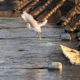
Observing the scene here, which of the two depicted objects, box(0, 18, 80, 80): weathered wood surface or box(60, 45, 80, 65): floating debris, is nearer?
box(0, 18, 80, 80): weathered wood surface

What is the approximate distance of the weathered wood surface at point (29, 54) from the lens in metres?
15.3

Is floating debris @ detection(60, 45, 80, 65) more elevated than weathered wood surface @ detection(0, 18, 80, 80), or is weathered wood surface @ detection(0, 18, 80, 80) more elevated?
floating debris @ detection(60, 45, 80, 65)

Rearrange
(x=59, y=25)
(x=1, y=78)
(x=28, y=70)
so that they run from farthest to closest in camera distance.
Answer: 1. (x=59, y=25)
2. (x=28, y=70)
3. (x=1, y=78)

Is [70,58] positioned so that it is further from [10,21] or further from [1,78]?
[10,21]

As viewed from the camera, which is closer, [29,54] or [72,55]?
[72,55]

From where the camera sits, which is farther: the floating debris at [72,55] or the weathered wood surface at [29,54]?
the floating debris at [72,55]

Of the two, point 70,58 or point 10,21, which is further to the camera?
point 10,21

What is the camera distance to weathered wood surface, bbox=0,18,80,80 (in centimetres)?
1527

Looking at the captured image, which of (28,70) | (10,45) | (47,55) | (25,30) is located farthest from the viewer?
(25,30)

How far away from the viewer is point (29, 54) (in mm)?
18453

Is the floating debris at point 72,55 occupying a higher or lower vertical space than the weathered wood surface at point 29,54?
higher

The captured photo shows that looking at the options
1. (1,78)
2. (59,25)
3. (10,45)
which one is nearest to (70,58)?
(1,78)

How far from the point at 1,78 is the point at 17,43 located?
21.0 ft

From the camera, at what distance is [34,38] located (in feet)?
74.0
